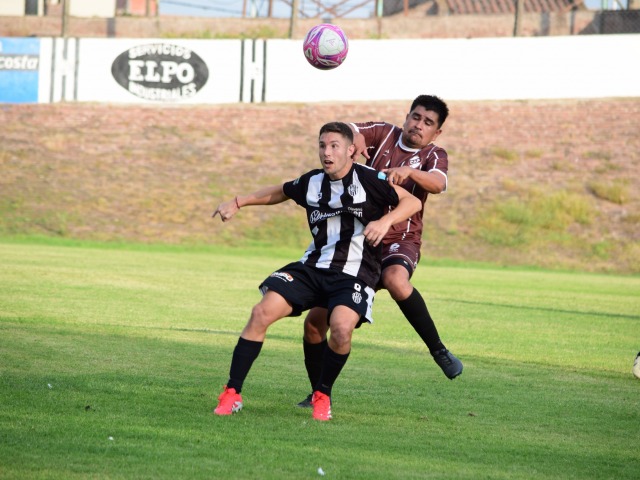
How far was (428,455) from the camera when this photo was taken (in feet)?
19.6

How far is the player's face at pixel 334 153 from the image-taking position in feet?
23.9

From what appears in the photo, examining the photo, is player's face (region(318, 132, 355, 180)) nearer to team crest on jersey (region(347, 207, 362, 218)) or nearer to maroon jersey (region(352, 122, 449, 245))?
team crest on jersey (region(347, 207, 362, 218))

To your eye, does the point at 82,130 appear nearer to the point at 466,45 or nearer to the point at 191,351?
the point at 466,45

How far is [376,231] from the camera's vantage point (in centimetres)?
710

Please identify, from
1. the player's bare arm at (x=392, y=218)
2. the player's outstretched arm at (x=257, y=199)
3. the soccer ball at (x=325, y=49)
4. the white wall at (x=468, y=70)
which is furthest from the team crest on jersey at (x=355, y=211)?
the white wall at (x=468, y=70)

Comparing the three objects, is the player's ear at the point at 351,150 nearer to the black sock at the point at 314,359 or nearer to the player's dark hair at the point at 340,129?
the player's dark hair at the point at 340,129

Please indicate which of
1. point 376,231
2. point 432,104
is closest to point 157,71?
point 432,104

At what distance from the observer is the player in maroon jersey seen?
311 inches

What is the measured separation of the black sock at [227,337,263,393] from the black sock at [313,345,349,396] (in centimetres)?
49

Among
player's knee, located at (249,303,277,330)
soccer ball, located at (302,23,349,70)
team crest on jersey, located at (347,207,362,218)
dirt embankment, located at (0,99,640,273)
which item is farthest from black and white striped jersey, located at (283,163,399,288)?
dirt embankment, located at (0,99,640,273)

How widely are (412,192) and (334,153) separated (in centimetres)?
145

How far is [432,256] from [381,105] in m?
6.42

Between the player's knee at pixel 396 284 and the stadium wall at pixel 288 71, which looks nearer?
the player's knee at pixel 396 284

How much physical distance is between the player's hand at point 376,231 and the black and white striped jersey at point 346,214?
0.85 ft
